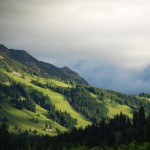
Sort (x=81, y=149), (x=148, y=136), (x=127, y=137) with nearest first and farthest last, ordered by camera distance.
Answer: (x=148, y=136) < (x=81, y=149) < (x=127, y=137)

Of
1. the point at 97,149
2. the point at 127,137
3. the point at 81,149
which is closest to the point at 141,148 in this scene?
the point at 97,149

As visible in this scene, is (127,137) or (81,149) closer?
(81,149)

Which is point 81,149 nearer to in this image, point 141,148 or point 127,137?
point 127,137

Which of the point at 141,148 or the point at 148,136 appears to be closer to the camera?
the point at 141,148

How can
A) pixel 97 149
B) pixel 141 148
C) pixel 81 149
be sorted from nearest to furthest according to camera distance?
pixel 141 148
pixel 97 149
pixel 81 149

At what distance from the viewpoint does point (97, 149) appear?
17162 centimetres

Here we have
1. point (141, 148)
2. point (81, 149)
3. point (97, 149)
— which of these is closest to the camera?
point (141, 148)

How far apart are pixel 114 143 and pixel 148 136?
59610 millimetres

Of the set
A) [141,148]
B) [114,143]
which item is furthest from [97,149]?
[141,148]

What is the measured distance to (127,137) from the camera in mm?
199500

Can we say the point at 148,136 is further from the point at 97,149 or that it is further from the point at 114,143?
the point at 114,143

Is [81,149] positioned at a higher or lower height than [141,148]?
lower

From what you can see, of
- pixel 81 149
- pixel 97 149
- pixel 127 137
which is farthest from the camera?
pixel 127 137

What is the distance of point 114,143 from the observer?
19962 centimetres
